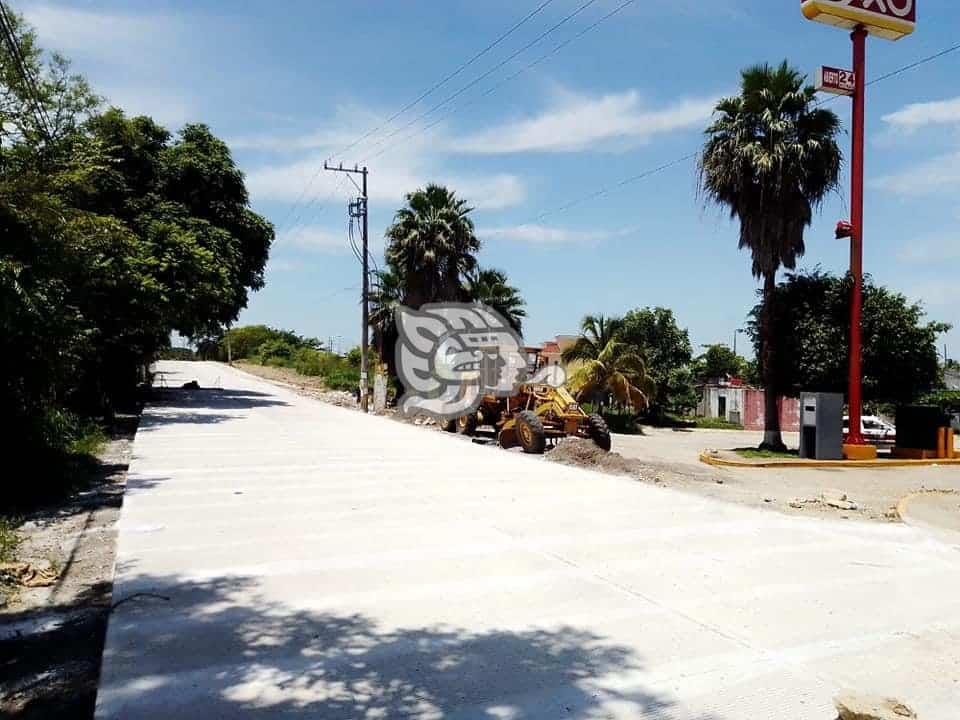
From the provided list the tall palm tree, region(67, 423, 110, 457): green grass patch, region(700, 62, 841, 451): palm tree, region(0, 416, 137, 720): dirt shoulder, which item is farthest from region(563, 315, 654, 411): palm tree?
region(0, 416, 137, 720): dirt shoulder

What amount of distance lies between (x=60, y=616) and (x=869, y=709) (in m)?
5.37

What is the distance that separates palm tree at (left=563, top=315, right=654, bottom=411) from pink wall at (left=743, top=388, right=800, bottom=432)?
9.28 metres

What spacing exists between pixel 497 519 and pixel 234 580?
3.50 m

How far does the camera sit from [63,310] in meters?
9.44

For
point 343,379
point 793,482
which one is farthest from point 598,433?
point 343,379

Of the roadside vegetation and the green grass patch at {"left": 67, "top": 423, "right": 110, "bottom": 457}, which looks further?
the green grass patch at {"left": 67, "top": 423, "right": 110, "bottom": 457}

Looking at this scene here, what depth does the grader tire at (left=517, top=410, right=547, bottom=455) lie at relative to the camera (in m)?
16.7

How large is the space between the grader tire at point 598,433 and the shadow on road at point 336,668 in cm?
1169

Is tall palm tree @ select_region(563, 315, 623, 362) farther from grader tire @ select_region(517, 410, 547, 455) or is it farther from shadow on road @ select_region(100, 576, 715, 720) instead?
shadow on road @ select_region(100, 576, 715, 720)

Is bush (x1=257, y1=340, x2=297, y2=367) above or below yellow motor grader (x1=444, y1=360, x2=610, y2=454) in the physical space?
above

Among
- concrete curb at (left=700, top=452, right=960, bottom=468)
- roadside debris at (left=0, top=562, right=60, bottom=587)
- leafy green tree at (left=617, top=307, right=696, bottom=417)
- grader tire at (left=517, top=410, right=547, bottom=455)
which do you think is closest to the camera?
roadside debris at (left=0, top=562, right=60, bottom=587)

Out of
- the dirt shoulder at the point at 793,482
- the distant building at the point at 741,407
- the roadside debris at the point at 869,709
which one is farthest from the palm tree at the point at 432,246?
the roadside debris at the point at 869,709

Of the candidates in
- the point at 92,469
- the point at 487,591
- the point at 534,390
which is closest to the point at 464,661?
the point at 487,591

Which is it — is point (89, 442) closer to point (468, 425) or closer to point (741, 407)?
point (468, 425)
